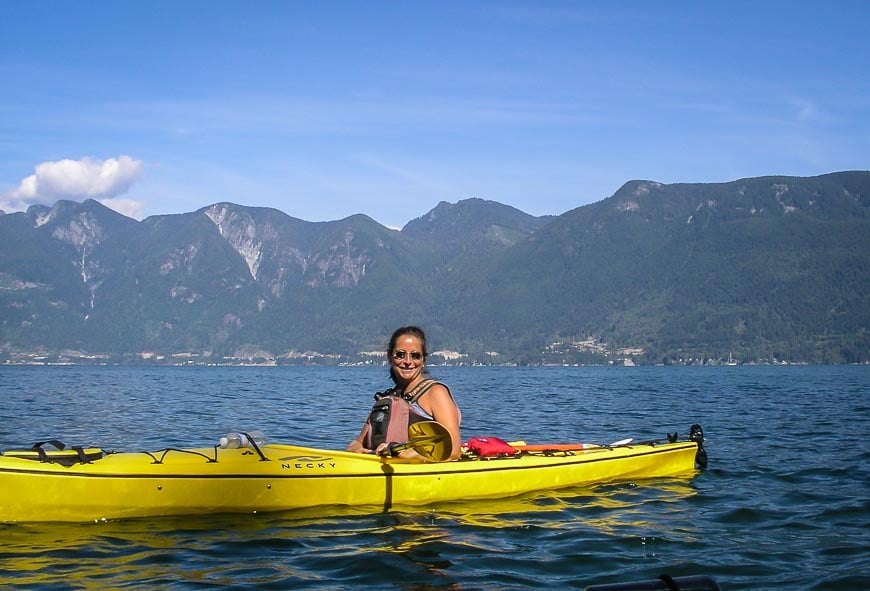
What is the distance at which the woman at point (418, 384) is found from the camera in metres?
9.95

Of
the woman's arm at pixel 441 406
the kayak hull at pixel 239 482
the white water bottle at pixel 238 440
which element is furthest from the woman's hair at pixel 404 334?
the white water bottle at pixel 238 440

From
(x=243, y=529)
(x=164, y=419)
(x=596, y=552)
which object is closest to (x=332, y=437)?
(x=164, y=419)

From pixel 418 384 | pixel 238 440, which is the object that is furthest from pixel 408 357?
pixel 238 440

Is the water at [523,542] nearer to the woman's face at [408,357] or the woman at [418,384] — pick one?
the woman at [418,384]

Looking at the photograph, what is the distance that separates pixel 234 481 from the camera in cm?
980

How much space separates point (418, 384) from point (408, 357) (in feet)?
1.19

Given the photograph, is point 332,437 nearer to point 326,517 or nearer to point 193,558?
point 326,517

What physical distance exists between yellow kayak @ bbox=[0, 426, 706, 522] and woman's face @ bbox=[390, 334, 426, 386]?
1061mm

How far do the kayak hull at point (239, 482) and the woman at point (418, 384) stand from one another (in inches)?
20.7

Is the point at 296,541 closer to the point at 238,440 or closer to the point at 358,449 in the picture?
the point at 238,440

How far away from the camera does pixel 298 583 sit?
7.52 m

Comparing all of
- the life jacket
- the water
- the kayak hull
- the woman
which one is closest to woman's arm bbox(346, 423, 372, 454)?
the life jacket

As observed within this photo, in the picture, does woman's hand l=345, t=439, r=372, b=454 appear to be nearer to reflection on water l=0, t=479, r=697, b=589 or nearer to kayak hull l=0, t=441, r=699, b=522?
kayak hull l=0, t=441, r=699, b=522

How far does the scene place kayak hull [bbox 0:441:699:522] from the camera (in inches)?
358
